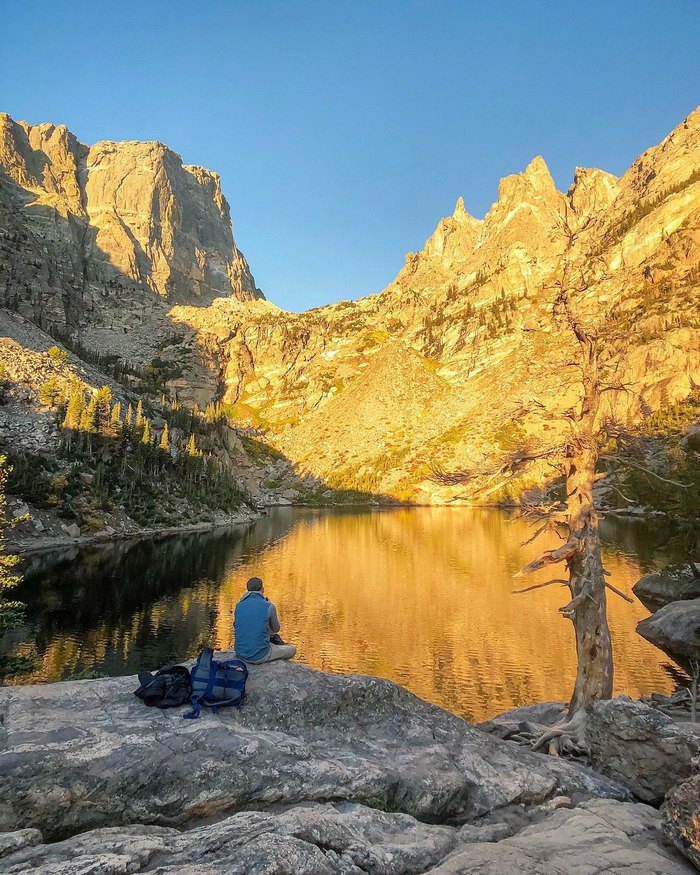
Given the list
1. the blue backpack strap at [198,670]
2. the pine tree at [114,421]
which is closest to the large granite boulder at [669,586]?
the blue backpack strap at [198,670]

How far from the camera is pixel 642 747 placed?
9.76 meters

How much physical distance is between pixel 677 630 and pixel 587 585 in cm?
2153

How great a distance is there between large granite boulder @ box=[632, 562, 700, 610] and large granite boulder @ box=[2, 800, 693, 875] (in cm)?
3422

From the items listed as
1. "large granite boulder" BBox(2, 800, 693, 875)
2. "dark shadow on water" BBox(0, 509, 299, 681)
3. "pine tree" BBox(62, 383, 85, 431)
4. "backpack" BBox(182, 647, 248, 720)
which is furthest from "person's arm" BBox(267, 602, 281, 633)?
"pine tree" BBox(62, 383, 85, 431)

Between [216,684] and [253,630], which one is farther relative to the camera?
[253,630]

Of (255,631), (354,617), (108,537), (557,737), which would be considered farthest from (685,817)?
(108,537)

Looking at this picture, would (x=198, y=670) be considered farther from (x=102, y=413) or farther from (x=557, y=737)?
(x=102, y=413)

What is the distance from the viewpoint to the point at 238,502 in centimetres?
13575

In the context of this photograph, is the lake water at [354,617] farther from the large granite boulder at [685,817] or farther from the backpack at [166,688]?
the backpack at [166,688]

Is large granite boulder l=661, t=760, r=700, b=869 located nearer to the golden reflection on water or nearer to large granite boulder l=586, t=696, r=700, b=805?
large granite boulder l=586, t=696, r=700, b=805

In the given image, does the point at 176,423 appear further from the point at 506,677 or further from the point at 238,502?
the point at 506,677

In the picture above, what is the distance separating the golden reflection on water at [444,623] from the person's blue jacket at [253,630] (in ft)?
41.0

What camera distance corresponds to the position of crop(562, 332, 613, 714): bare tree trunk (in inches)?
576

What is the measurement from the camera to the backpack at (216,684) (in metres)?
8.71
